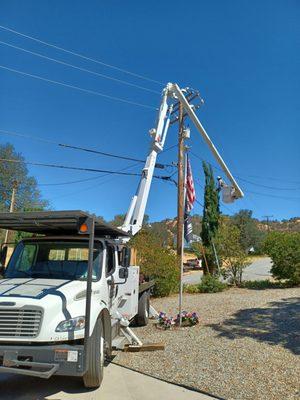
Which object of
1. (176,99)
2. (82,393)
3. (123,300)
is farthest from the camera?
(176,99)

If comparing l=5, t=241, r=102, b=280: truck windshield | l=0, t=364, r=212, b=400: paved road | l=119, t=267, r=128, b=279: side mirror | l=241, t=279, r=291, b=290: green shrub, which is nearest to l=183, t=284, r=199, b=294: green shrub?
l=241, t=279, r=291, b=290: green shrub

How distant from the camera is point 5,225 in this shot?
22.7ft

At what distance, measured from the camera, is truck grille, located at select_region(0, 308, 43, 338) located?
530cm

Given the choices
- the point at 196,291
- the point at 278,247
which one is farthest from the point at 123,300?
the point at 278,247

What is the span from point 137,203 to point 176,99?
4612 millimetres


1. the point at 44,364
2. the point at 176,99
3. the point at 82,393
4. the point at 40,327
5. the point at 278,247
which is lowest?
the point at 82,393

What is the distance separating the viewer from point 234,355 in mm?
7547

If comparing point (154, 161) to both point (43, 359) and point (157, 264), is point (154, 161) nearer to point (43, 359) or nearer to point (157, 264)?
point (157, 264)

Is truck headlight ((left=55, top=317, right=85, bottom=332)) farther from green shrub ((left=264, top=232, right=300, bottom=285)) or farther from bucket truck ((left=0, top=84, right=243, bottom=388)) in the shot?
green shrub ((left=264, top=232, right=300, bottom=285))

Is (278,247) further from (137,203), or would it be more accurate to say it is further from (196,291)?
(137,203)

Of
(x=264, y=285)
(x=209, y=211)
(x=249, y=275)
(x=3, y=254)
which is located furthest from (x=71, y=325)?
(x=249, y=275)

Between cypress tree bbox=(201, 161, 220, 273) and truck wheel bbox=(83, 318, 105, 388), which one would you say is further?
cypress tree bbox=(201, 161, 220, 273)

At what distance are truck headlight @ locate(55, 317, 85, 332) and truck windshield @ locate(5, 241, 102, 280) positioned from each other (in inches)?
51.3

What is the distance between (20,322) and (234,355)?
396 centimetres
